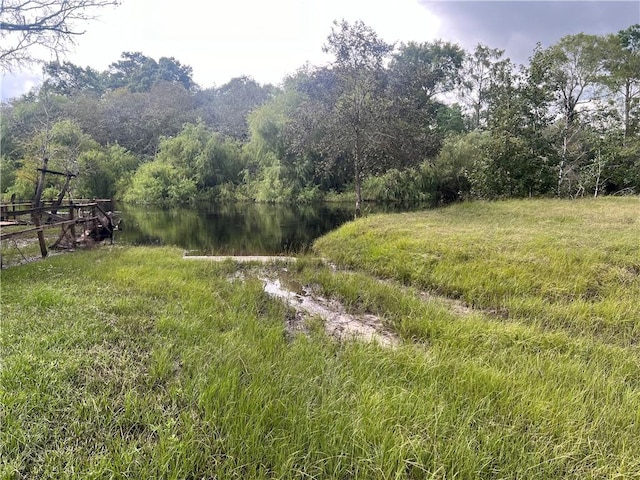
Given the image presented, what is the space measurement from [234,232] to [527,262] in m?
11.5

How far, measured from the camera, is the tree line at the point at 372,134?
16.1 metres

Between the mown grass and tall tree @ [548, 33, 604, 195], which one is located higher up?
tall tree @ [548, 33, 604, 195]

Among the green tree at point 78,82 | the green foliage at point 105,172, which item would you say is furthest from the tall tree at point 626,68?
the green tree at point 78,82

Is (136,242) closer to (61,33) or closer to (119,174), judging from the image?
(61,33)

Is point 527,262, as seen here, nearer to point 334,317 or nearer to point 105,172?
point 334,317

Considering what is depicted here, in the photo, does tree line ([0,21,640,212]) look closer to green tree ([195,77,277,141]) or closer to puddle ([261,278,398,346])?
green tree ([195,77,277,141])

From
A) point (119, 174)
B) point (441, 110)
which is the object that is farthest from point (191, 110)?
point (441, 110)

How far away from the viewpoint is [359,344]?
3.79 m

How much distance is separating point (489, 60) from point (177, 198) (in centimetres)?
3278

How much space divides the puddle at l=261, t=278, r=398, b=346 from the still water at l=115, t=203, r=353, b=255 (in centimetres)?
361

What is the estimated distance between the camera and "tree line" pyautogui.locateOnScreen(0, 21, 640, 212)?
16094 millimetres

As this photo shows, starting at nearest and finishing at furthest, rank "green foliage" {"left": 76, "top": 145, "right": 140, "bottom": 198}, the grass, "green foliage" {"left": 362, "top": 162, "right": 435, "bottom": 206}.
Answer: the grass → "green foliage" {"left": 362, "top": 162, "right": 435, "bottom": 206} → "green foliage" {"left": 76, "top": 145, "right": 140, "bottom": 198}

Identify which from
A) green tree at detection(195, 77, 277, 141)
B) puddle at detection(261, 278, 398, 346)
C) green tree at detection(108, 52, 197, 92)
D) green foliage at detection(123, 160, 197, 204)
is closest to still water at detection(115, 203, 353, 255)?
puddle at detection(261, 278, 398, 346)

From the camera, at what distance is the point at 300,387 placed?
2.80 meters
